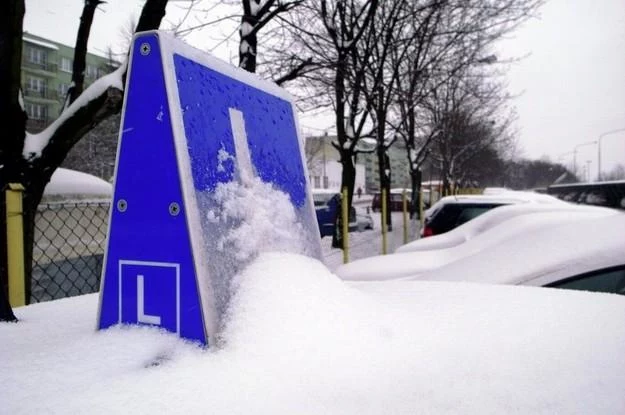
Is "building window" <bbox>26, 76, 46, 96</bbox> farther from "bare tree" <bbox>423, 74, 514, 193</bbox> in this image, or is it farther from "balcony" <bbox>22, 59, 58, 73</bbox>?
"bare tree" <bbox>423, 74, 514, 193</bbox>

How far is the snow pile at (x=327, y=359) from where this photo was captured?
84cm

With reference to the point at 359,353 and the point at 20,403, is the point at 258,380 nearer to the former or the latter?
the point at 359,353

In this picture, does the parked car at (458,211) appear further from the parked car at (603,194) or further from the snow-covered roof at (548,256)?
the snow-covered roof at (548,256)

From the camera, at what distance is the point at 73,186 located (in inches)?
295

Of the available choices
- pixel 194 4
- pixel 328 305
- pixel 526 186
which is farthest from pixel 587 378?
pixel 526 186

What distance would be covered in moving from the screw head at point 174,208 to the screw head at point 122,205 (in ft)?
0.54

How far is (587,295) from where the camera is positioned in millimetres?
1511

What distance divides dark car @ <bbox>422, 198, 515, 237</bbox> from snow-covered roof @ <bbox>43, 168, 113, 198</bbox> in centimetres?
611

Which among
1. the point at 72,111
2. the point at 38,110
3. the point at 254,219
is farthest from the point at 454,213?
the point at 38,110

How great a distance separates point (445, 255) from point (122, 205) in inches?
154

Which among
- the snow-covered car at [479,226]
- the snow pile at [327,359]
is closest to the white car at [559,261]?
the snow pile at [327,359]

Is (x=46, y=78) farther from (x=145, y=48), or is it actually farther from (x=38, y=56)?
(x=145, y=48)

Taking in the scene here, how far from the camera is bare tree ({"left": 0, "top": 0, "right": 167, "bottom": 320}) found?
139 inches

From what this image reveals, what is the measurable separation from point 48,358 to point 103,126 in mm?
30686
